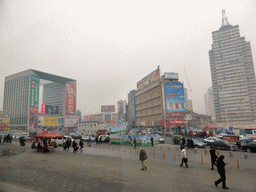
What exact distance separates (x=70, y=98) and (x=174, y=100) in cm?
9308

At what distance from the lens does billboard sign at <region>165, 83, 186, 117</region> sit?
71312 mm

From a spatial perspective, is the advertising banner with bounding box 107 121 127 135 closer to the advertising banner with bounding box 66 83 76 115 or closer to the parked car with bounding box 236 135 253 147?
the parked car with bounding box 236 135 253 147

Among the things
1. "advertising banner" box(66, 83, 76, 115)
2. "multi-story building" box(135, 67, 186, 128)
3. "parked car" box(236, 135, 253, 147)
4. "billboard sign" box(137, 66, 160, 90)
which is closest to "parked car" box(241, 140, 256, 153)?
"parked car" box(236, 135, 253, 147)

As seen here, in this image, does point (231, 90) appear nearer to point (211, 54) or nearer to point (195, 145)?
point (211, 54)

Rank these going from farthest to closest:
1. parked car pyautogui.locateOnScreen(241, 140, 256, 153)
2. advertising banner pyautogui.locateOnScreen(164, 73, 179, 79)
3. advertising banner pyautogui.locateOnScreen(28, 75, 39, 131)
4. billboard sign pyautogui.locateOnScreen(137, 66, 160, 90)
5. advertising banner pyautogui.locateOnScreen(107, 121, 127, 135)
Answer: advertising banner pyautogui.locateOnScreen(28, 75, 39, 131), billboard sign pyautogui.locateOnScreen(137, 66, 160, 90), advertising banner pyautogui.locateOnScreen(164, 73, 179, 79), advertising banner pyautogui.locateOnScreen(107, 121, 127, 135), parked car pyautogui.locateOnScreen(241, 140, 256, 153)

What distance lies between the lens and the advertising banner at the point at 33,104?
323 feet

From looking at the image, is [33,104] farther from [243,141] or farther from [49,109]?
[243,141]

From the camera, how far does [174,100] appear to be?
237 ft

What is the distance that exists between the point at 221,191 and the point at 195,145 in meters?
18.3

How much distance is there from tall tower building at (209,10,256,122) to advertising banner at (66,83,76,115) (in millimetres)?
113971

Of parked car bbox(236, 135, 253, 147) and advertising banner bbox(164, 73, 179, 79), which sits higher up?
advertising banner bbox(164, 73, 179, 79)

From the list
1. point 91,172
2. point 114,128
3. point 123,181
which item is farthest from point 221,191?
point 114,128

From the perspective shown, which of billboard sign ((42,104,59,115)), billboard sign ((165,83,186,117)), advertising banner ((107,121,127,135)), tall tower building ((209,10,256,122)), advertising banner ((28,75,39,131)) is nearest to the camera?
advertising banner ((107,121,127,135))

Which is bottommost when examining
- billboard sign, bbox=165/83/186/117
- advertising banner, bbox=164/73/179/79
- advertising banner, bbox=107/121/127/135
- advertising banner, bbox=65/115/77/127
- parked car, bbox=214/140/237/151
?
parked car, bbox=214/140/237/151
